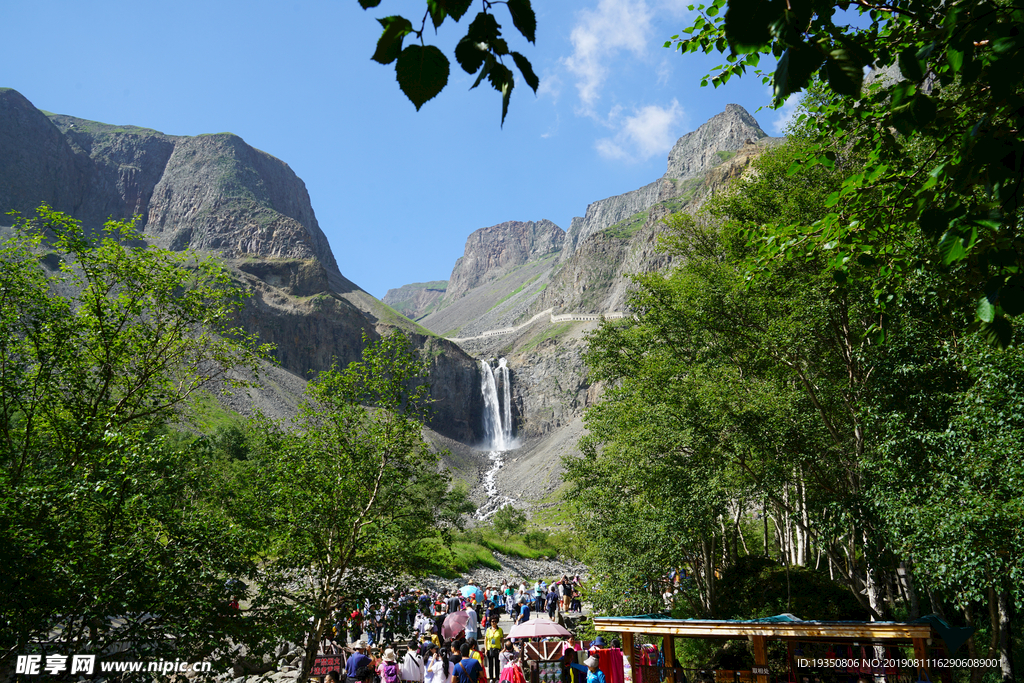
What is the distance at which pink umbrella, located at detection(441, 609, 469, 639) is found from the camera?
15.4 metres

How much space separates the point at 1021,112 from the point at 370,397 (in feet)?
32.4

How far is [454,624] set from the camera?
15469 mm

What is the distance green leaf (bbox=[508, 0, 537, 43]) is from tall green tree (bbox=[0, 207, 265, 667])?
722 centimetres

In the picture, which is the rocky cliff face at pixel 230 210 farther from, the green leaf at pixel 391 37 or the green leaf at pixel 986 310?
the green leaf at pixel 391 37

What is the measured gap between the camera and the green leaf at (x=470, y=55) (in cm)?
184

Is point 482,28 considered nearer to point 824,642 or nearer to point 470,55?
point 470,55

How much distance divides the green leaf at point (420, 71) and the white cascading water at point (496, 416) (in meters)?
89.6

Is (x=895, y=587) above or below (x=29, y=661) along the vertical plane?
below

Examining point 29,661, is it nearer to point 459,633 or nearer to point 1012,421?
point 459,633

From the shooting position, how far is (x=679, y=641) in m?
18.5

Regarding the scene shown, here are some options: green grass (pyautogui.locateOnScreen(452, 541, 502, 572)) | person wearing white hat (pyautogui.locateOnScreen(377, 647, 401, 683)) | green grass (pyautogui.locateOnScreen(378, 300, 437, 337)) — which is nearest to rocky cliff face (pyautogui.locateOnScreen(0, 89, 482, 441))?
green grass (pyautogui.locateOnScreen(378, 300, 437, 337))

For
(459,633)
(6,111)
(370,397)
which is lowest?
(459,633)

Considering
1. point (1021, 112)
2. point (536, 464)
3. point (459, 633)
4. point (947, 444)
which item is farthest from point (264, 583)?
point (536, 464)

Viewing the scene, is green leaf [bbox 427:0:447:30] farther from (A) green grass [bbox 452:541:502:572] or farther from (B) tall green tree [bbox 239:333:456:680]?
(A) green grass [bbox 452:541:502:572]
